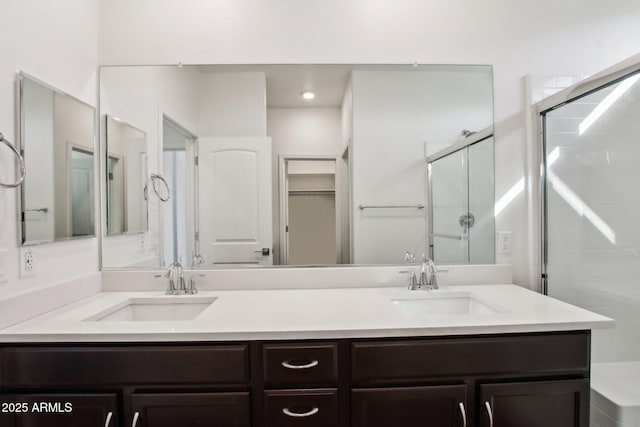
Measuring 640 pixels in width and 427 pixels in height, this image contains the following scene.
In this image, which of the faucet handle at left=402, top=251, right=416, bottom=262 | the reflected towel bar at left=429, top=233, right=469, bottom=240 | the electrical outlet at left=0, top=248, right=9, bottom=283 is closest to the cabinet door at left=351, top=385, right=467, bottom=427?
the faucet handle at left=402, top=251, right=416, bottom=262

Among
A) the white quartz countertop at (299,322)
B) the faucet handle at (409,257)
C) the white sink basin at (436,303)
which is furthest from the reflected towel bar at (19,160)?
the faucet handle at (409,257)

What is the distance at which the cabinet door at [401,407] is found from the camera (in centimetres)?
109

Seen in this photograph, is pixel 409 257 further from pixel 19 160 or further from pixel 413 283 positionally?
pixel 19 160

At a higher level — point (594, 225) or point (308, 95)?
point (308, 95)

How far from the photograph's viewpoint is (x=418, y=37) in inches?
67.9

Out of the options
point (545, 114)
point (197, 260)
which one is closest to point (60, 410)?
point (197, 260)

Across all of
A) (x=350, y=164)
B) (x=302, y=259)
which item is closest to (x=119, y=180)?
(x=302, y=259)

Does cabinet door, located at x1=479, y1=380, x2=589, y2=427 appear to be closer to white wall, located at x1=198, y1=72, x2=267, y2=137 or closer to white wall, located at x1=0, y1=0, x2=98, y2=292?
white wall, located at x1=198, y1=72, x2=267, y2=137

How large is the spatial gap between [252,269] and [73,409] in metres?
0.84

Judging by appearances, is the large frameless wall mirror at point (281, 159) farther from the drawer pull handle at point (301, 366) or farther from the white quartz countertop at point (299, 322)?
the drawer pull handle at point (301, 366)

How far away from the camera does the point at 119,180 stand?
1.68 m

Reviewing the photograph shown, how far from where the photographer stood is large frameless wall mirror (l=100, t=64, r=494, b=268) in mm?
1688

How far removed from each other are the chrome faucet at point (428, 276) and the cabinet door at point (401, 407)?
565 mm

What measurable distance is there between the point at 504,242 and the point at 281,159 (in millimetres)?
1276
